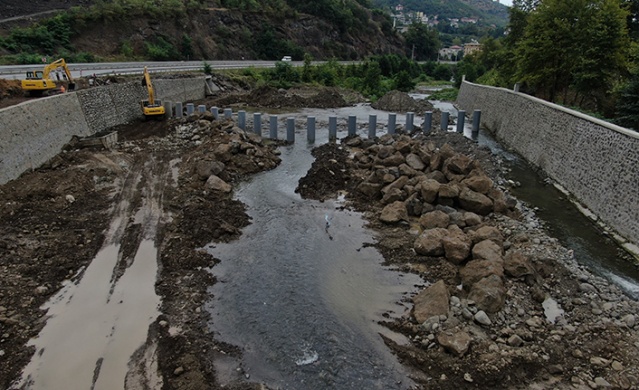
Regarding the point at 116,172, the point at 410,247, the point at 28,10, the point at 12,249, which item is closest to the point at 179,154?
the point at 116,172

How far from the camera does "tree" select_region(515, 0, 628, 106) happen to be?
2612cm

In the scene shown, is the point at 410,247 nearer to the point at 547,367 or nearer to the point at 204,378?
the point at 547,367

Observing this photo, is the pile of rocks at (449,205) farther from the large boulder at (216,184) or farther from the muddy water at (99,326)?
the muddy water at (99,326)

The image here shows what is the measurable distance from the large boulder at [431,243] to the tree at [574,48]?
18622 mm

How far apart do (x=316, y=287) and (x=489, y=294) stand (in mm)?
4342

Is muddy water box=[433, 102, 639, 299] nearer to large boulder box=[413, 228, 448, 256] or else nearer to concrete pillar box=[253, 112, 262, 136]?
large boulder box=[413, 228, 448, 256]

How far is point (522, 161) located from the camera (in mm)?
23641

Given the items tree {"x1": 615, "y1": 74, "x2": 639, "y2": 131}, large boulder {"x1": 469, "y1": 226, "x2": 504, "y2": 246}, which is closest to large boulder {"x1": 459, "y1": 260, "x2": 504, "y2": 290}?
large boulder {"x1": 469, "y1": 226, "x2": 504, "y2": 246}

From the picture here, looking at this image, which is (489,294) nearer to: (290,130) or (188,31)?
(290,130)

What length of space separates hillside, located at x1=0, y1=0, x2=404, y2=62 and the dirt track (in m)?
29.6

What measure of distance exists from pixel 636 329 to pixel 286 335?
7644 millimetres

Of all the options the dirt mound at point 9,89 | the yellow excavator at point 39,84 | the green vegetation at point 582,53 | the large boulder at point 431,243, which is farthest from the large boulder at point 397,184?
the dirt mound at point 9,89

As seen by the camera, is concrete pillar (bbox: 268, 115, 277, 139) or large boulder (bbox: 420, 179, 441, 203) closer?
large boulder (bbox: 420, 179, 441, 203)

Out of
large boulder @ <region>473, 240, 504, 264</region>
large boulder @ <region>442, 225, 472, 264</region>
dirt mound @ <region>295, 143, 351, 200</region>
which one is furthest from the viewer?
dirt mound @ <region>295, 143, 351, 200</region>
